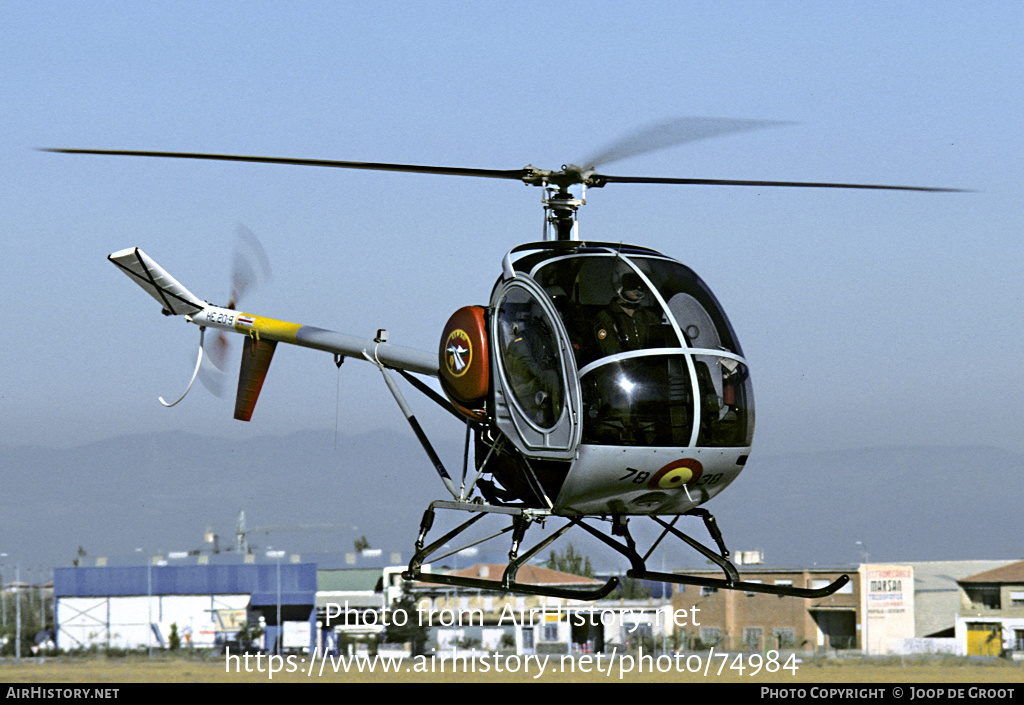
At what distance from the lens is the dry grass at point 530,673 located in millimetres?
49656

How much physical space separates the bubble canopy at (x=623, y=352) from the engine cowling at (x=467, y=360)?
22 centimetres

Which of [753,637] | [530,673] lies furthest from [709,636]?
[530,673]

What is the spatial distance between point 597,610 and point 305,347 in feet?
143

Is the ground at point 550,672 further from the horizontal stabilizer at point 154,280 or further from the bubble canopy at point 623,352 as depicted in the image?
the bubble canopy at point 623,352

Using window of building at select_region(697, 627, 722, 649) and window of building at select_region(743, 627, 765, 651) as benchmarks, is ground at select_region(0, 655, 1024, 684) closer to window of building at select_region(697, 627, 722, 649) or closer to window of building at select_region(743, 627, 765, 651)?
window of building at select_region(743, 627, 765, 651)

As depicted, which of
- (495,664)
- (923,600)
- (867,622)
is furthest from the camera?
(923,600)

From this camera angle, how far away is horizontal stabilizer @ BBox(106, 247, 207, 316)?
59.7 feet

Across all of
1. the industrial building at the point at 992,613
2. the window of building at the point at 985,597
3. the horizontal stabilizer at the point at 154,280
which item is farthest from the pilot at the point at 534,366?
the window of building at the point at 985,597

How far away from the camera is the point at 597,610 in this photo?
2302 inches

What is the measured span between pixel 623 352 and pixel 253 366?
7.57 meters

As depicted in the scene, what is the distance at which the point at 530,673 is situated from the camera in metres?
51.1

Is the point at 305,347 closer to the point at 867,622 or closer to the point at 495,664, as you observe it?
the point at 495,664

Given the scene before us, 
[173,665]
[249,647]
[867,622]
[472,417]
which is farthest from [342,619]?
[472,417]

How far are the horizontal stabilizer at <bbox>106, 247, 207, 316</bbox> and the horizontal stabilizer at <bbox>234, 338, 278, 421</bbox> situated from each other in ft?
3.82
